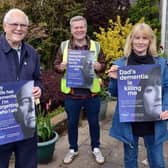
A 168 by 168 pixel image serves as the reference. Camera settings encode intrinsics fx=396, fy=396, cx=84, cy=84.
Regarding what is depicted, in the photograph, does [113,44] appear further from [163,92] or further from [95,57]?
[163,92]

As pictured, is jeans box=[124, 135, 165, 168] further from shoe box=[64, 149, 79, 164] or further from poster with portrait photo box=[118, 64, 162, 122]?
shoe box=[64, 149, 79, 164]

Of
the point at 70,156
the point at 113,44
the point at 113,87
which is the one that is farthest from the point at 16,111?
the point at 113,44

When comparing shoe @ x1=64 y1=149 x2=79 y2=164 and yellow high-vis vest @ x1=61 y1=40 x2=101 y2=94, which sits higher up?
yellow high-vis vest @ x1=61 y1=40 x2=101 y2=94

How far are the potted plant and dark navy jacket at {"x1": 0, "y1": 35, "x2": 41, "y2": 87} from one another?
53.5 inches

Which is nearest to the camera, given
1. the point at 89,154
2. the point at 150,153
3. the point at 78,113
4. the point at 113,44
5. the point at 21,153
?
the point at 21,153

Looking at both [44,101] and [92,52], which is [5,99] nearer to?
[92,52]

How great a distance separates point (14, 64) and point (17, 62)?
0.11 feet

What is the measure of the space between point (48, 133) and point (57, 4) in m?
4.05

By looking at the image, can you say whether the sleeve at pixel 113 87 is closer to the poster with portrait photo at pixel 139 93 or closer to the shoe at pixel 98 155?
the poster with portrait photo at pixel 139 93

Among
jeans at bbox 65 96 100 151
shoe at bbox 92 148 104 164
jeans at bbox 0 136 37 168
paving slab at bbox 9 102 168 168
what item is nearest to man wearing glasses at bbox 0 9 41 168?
jeans at bbox 0 136 37 168

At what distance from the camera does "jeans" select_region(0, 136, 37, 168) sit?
10.6ft

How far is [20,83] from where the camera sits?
3.10 meters

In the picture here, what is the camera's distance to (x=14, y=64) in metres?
3.13

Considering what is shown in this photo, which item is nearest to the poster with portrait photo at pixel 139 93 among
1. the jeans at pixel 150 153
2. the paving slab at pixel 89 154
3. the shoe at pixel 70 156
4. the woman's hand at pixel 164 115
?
the woman's hand at pixel 164 115
